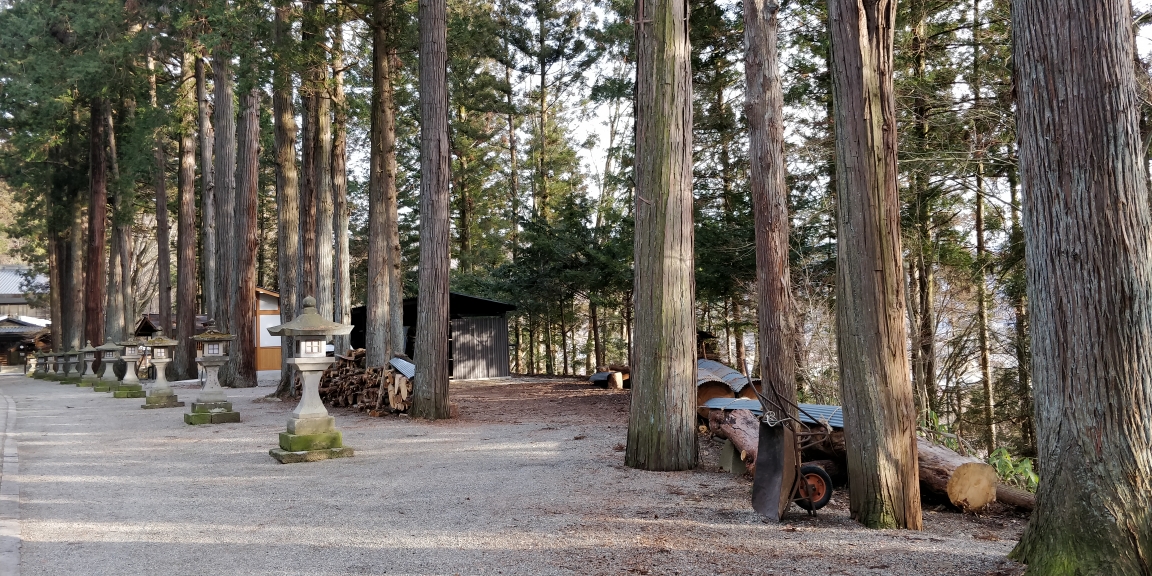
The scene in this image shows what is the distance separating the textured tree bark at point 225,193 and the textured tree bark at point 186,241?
2.13m

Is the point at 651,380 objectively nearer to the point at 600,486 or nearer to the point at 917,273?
the point at 600,486

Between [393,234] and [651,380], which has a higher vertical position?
[393,234]

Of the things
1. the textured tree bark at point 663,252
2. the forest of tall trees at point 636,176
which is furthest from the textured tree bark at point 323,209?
the textured tree bark at point 663,252

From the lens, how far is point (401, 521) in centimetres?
505

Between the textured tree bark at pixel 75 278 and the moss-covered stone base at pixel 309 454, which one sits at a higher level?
the textured tree bark at pixel 75 278

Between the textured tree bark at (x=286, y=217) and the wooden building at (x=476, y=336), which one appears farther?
the wooden building at (x=476, y=336)

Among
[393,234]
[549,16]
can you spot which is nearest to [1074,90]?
[393,234]

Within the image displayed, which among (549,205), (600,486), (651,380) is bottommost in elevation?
(600,486)

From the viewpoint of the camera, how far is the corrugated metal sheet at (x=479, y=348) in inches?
901

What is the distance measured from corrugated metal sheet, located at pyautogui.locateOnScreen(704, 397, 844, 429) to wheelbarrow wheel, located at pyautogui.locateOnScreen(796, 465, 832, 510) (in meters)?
0.47

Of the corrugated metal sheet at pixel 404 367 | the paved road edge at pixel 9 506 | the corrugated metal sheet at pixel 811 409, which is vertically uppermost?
the corrugated metal sheet at pixel 404 367

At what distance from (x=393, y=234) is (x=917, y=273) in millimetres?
11197

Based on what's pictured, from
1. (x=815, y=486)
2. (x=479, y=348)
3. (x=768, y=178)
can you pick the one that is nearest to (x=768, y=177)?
(x=768, y=178)

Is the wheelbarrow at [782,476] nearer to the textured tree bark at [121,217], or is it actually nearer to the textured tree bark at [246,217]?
the textured tree bark at [246,217]
